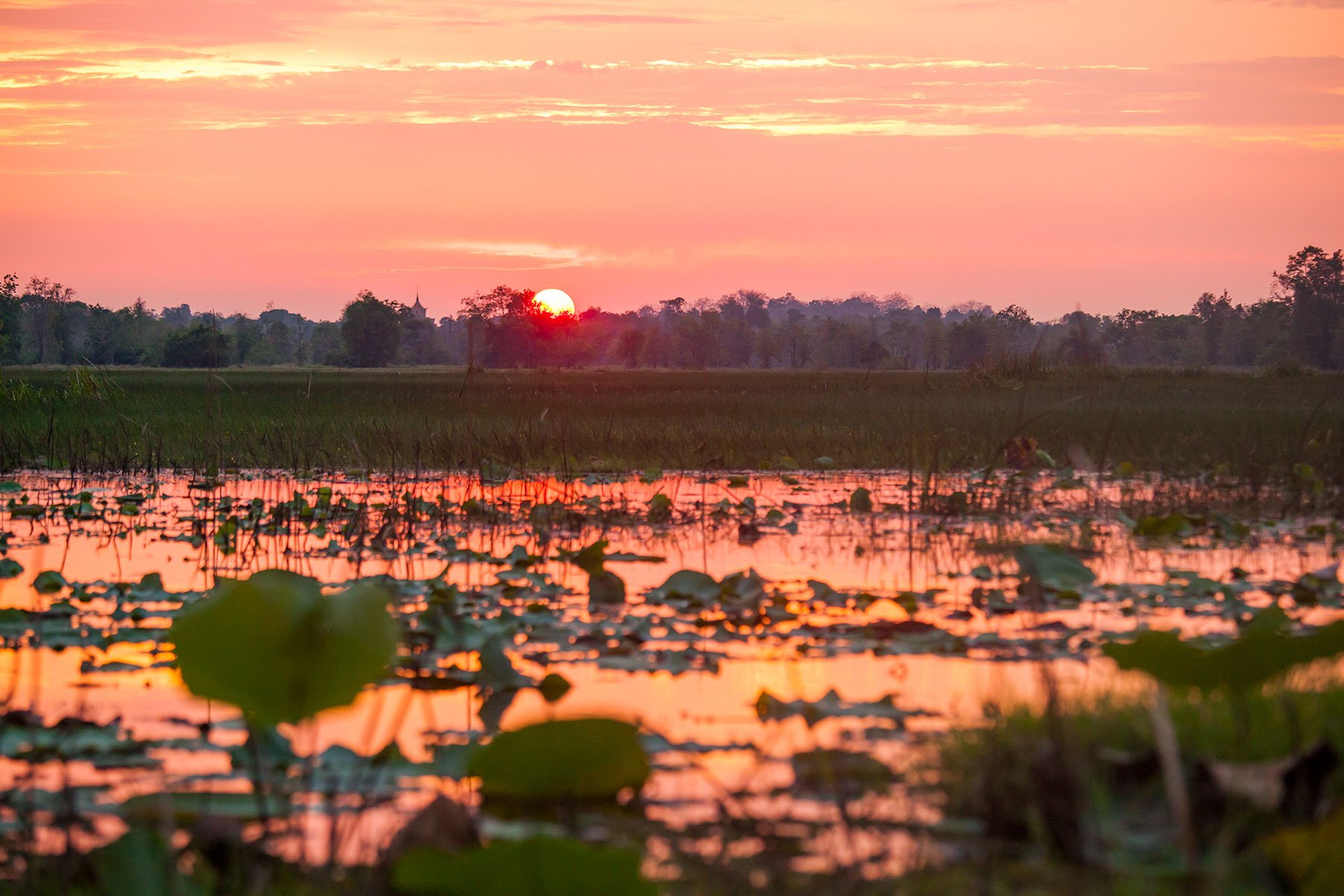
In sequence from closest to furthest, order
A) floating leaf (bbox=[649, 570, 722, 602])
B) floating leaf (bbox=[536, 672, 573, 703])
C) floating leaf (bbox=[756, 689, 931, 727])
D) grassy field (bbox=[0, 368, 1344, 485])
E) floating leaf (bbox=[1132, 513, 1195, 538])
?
floating leaf (bbox=[756, 689, 931, 727]) → floating leaf (bbox=[536, 672, 573, 703]) → floating leaf (bbox=[649, 570, 722, 602]) → floating leaf (bbox=[1132, 513, 1195, 538]) → grassy field (bbox=[0, 368, 1344, 485])

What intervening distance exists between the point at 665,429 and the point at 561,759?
12.5m

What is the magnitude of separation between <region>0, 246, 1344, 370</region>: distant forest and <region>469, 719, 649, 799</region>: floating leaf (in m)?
55.7

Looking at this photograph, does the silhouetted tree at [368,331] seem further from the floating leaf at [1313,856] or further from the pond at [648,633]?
the floating leaf at [1313,856]

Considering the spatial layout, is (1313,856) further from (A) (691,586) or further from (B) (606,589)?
(B) (606,589)

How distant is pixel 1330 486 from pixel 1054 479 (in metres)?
2.18

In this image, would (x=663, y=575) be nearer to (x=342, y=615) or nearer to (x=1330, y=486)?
(x=342, y=615)

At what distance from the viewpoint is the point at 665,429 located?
1500cm

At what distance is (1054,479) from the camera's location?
1123 centimetres

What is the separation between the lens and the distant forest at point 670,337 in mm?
75875

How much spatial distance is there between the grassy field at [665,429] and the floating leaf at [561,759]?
4814mm

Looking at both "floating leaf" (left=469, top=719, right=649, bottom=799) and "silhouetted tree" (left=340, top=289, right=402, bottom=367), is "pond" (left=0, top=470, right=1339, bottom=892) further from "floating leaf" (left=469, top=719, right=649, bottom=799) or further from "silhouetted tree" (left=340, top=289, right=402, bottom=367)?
"silhouetted tree" (left=340, top=289, right=402, bottom=367)

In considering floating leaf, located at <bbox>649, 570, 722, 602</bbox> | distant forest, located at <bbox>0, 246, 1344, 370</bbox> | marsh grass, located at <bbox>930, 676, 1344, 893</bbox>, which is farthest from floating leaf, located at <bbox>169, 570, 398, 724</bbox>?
distant forest, located at <bbox>0, 246, 1344, 370</bbox>

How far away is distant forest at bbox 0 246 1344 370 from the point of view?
75.9 meters

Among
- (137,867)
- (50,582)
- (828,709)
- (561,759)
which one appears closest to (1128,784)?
(828,709)
